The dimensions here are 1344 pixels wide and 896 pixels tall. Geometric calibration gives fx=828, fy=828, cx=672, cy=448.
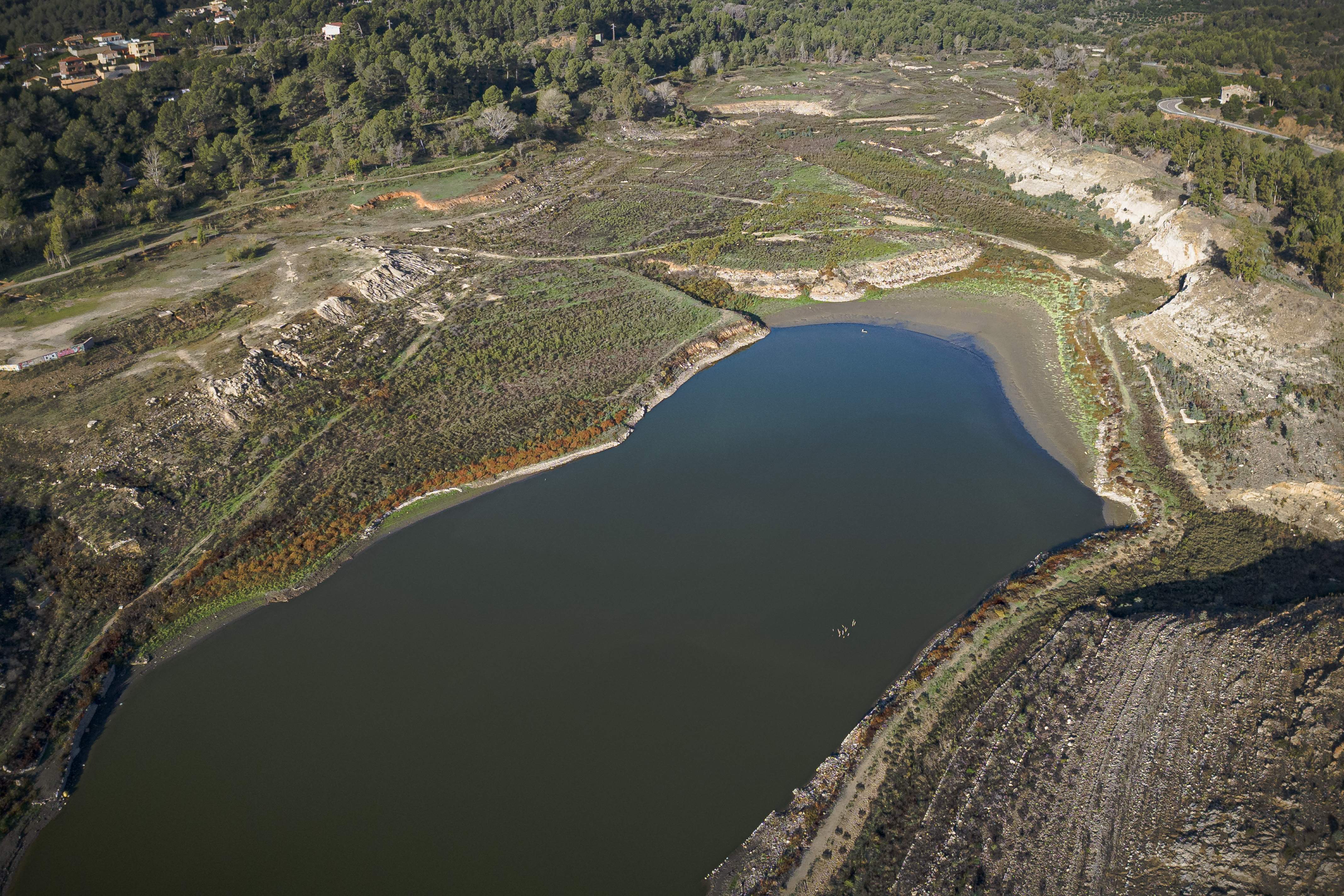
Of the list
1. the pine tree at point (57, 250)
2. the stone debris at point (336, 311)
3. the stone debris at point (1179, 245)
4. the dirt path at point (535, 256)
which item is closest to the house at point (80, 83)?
the pine tree at point (57, 250)

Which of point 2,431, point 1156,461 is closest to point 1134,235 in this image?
point 1156,461

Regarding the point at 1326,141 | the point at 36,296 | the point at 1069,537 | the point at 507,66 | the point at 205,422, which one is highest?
the point at 507,66

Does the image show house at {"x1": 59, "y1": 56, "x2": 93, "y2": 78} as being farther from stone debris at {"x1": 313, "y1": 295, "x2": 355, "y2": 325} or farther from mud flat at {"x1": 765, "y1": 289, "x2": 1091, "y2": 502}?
mud flat at {"x1": 765, "y1": 289, "x2": 1091, "y2": 502}

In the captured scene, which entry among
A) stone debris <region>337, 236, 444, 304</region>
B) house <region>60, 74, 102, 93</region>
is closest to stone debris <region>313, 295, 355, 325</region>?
stone debris <region>337, 236, 444, 304</region>

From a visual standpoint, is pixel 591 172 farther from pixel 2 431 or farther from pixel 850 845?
pixel 850 845

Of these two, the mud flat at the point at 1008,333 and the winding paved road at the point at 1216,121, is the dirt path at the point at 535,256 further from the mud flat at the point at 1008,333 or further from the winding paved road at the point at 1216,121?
the winding paved road at the point at 1216,121

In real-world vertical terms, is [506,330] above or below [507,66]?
below
